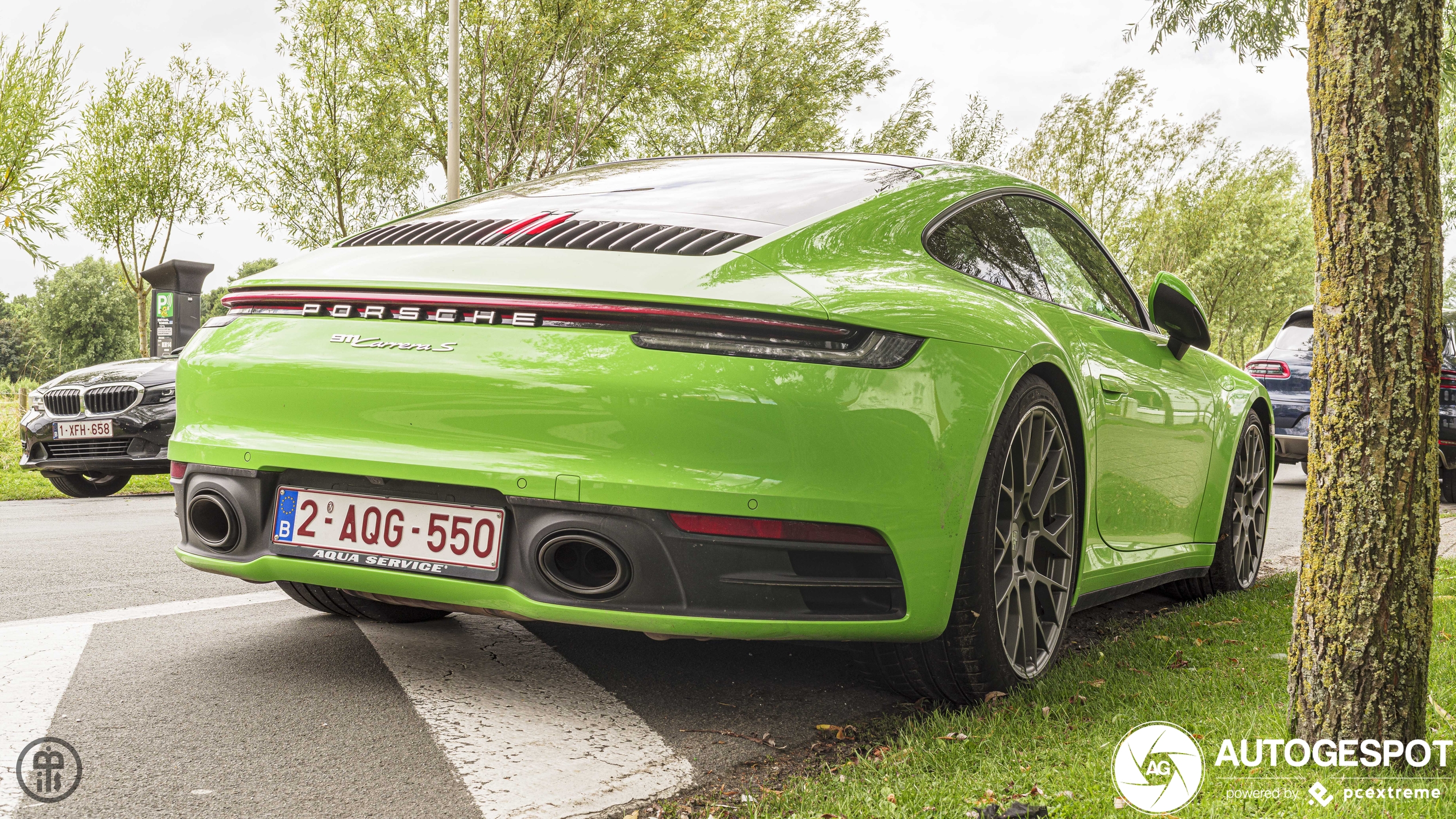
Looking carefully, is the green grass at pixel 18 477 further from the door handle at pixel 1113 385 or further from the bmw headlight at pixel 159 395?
the door handle at pixel 1113 385

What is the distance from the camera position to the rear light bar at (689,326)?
2.53m

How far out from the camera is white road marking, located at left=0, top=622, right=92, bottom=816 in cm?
252

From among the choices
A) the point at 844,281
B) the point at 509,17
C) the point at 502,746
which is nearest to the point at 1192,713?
the point at 844,281

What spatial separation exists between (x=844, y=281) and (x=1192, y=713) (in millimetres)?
1395

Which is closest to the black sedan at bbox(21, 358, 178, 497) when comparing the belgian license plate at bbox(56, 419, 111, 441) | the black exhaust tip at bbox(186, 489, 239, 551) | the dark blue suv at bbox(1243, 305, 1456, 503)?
the belgian license plate at bbox(56, 419, 111, 441)

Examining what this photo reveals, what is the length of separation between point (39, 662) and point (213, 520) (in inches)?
34.2

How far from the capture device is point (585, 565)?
2.62 metres

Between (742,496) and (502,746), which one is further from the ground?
(742,496)

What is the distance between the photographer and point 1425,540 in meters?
2.41

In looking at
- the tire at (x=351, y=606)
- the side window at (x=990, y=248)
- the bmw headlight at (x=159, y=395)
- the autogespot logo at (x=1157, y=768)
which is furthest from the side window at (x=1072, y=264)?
the bmw headlight at (x=159, y=395)

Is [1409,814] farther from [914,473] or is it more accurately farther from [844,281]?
[844,281]

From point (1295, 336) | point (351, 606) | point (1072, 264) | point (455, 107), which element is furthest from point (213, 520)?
point (455, 107)

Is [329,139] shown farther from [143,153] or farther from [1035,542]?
[1035,542]

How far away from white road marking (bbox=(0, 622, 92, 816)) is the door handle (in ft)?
9.69
